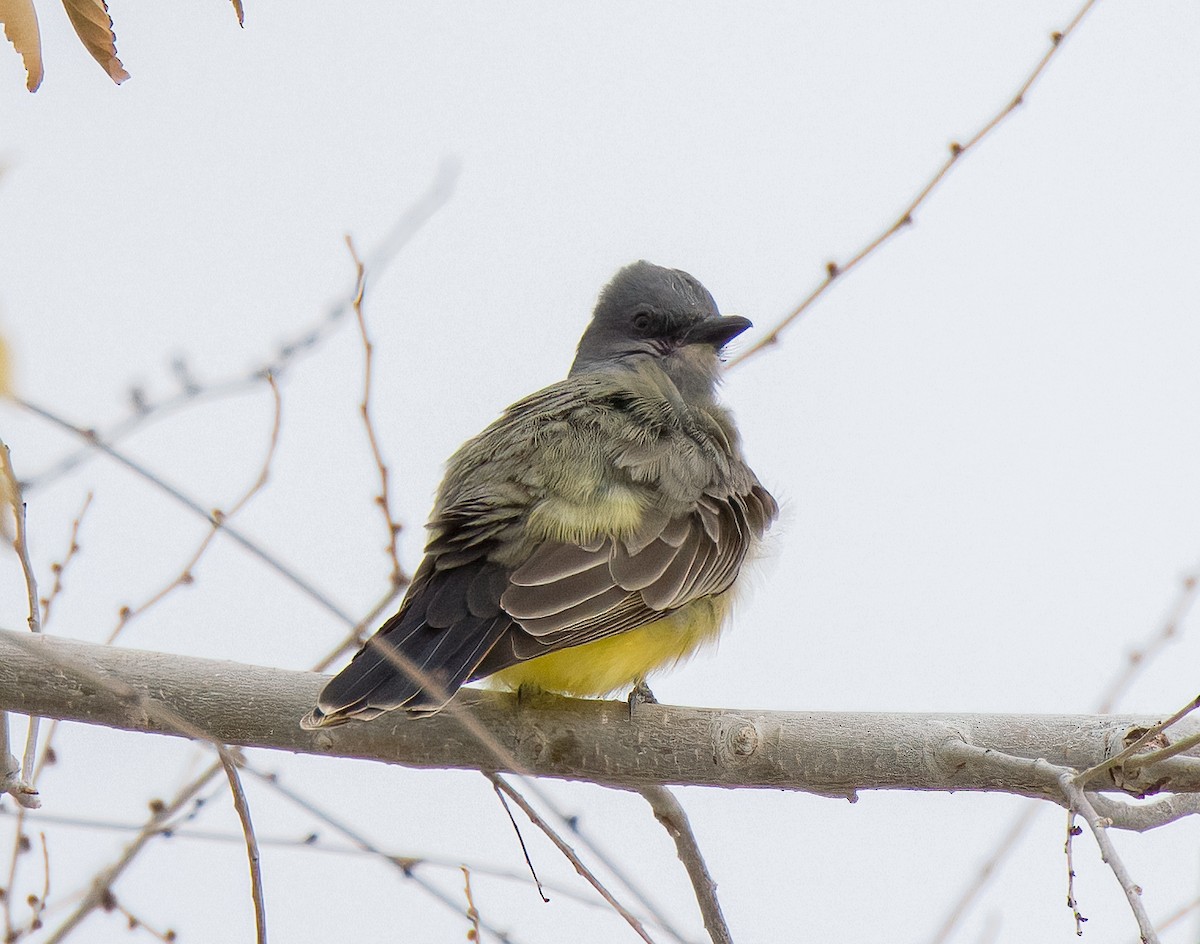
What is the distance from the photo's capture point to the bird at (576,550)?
302 cm

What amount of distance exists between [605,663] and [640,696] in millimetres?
127

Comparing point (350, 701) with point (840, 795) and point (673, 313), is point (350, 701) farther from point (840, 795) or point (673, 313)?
point (673, 313)

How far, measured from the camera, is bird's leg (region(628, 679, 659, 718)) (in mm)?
3150

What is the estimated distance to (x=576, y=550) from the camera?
332 centimetres

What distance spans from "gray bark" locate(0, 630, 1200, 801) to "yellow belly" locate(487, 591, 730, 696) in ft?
0.58

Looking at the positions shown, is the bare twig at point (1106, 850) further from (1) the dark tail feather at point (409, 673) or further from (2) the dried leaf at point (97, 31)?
(2) the dried leaf at point (97, 31)

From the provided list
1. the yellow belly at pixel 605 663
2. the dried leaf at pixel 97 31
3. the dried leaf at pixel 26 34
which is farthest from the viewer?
the yellow belly at pixel 605 663

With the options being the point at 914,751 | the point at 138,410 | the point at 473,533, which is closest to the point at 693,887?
the point at 914,751

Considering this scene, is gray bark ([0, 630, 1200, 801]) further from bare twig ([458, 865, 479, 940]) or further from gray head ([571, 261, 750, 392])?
gray head ([571, 261, 750, 392])

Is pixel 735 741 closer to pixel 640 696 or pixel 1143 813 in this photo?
pixel 640 696

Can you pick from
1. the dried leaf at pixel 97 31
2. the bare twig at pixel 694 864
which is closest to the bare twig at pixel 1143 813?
the bare twig at pixel 694 864

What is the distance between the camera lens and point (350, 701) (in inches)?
108

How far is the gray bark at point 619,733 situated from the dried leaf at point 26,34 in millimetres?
1505

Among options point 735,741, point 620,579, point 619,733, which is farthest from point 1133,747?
point 620,579
